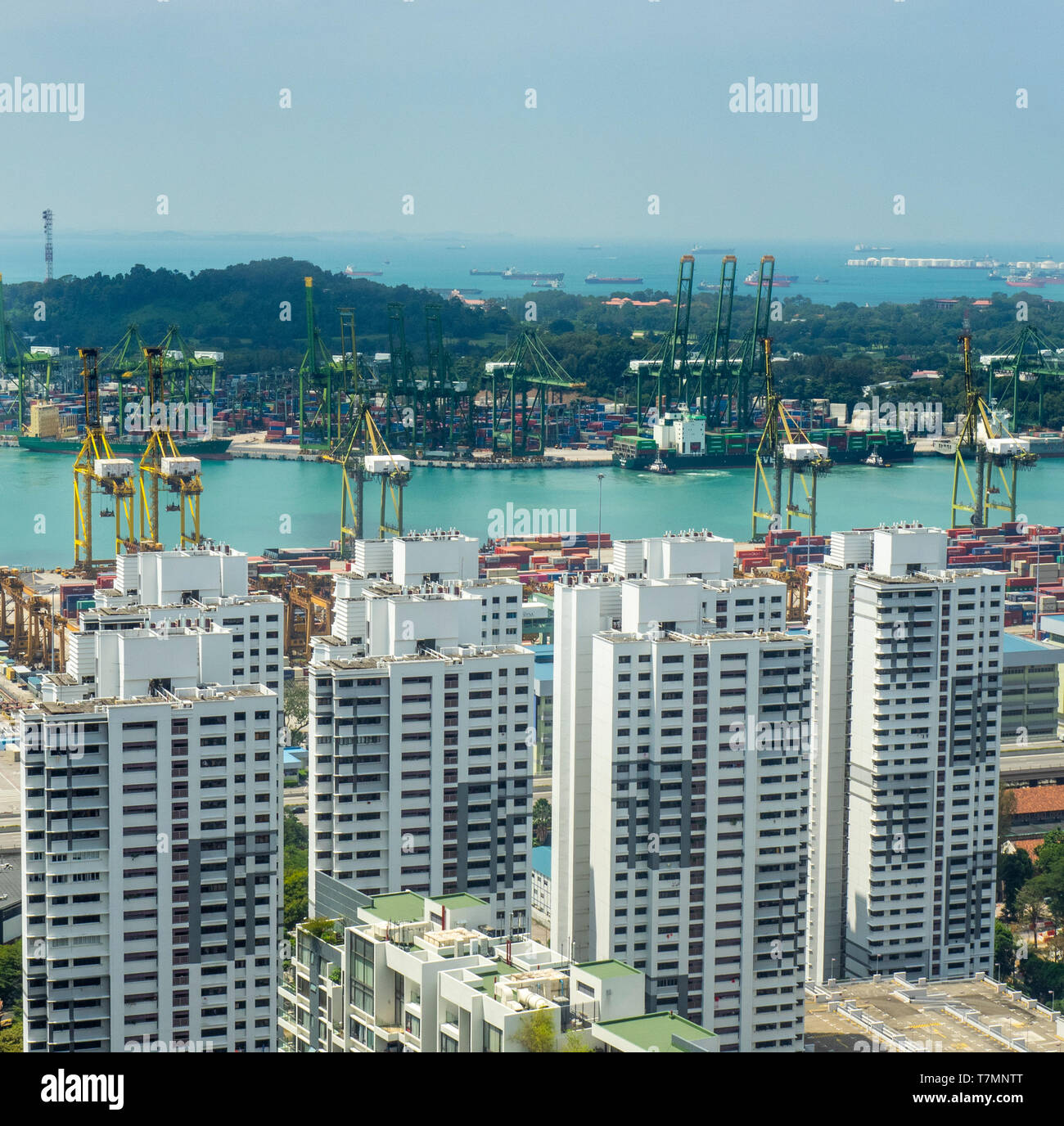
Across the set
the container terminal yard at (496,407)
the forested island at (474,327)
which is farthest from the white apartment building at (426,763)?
the forested island at (474,327)

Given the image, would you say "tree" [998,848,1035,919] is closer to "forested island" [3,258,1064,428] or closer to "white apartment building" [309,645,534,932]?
"white apartment building" [309,645,534,932]

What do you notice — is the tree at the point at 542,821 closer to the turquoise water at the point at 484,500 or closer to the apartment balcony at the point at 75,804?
the apartment balcony at the point at 75,804

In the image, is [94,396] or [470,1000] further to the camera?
[94,396]

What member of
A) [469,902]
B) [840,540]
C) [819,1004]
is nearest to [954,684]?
[840,540]

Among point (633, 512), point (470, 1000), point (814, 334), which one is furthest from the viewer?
point (814, 334)

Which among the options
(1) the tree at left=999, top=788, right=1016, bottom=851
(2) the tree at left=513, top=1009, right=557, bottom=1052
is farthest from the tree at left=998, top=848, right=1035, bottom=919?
(2) the tree at left=513, top=1009, right=557, bottom=1052
